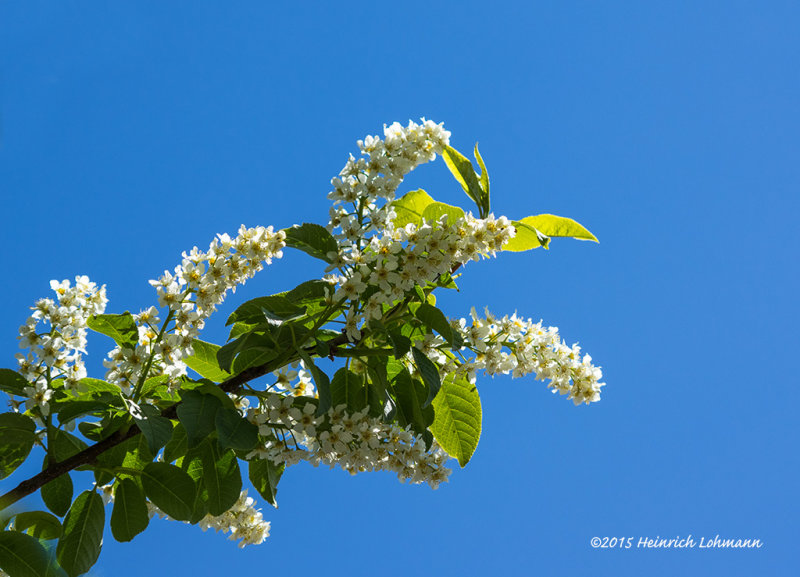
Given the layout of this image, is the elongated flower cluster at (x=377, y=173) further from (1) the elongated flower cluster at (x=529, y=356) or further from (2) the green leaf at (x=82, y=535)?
(2) the green leaf at (x=82, y=535)

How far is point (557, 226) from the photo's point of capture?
2.01 metres

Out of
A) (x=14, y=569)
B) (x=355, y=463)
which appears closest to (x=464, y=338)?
(x=355, y=463)

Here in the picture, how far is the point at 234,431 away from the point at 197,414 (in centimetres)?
9

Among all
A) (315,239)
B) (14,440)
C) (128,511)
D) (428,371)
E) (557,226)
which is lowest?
(128,511)

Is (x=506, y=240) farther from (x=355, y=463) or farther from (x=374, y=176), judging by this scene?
(x=355, y=463)

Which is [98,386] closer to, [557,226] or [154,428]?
[154,428]

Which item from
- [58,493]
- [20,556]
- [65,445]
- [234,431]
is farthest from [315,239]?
[20,556]

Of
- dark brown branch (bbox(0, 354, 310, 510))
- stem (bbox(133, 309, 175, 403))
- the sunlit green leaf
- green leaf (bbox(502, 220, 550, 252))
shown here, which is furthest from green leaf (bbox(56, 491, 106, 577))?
green leaf (bbox(502, 220, 550, 252))

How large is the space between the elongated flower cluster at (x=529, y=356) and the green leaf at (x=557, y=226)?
269mm

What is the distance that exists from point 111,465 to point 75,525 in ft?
0.57

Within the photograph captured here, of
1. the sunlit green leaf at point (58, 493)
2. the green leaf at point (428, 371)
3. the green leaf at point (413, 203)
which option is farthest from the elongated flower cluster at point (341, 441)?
the green leaf at point (413, 203)

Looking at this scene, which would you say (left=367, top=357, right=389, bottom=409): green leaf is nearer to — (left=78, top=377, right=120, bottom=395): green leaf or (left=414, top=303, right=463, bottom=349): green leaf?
(left=414, top=303, right=463, bottom=349): green leaf

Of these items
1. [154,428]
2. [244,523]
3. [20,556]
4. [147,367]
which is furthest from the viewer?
[244,523]

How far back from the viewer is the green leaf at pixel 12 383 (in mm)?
1738
